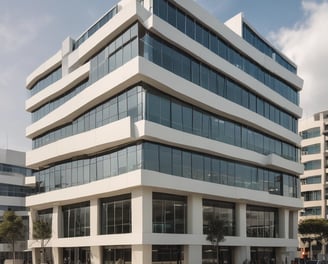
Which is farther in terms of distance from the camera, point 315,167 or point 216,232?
point 315,167

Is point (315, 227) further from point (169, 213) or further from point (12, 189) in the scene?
point (12, 189)

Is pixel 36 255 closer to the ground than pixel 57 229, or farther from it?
closer to the ground

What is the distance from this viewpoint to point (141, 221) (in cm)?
3978

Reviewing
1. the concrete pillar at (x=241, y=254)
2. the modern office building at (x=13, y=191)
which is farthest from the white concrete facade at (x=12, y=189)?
the concrete pillar at (x=241, y=254)

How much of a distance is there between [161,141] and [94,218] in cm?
1063

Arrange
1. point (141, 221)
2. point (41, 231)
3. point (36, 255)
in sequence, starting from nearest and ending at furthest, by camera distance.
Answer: point (141, 221), point (41, 231), point (36, 255)

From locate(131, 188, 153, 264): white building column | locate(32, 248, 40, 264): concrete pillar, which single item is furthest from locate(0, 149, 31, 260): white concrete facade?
locate(131, 188, 153, 264): white building column

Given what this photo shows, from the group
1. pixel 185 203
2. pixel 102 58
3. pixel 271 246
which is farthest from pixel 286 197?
pixel 102 58

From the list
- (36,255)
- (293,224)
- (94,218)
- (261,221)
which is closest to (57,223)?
(94,218)

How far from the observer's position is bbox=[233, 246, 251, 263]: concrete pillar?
51.4m

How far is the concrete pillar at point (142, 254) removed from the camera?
39.9 m

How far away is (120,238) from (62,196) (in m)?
10.9

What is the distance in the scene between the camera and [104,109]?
151 ft

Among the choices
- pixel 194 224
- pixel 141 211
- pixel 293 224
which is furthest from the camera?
pixel 293 224
